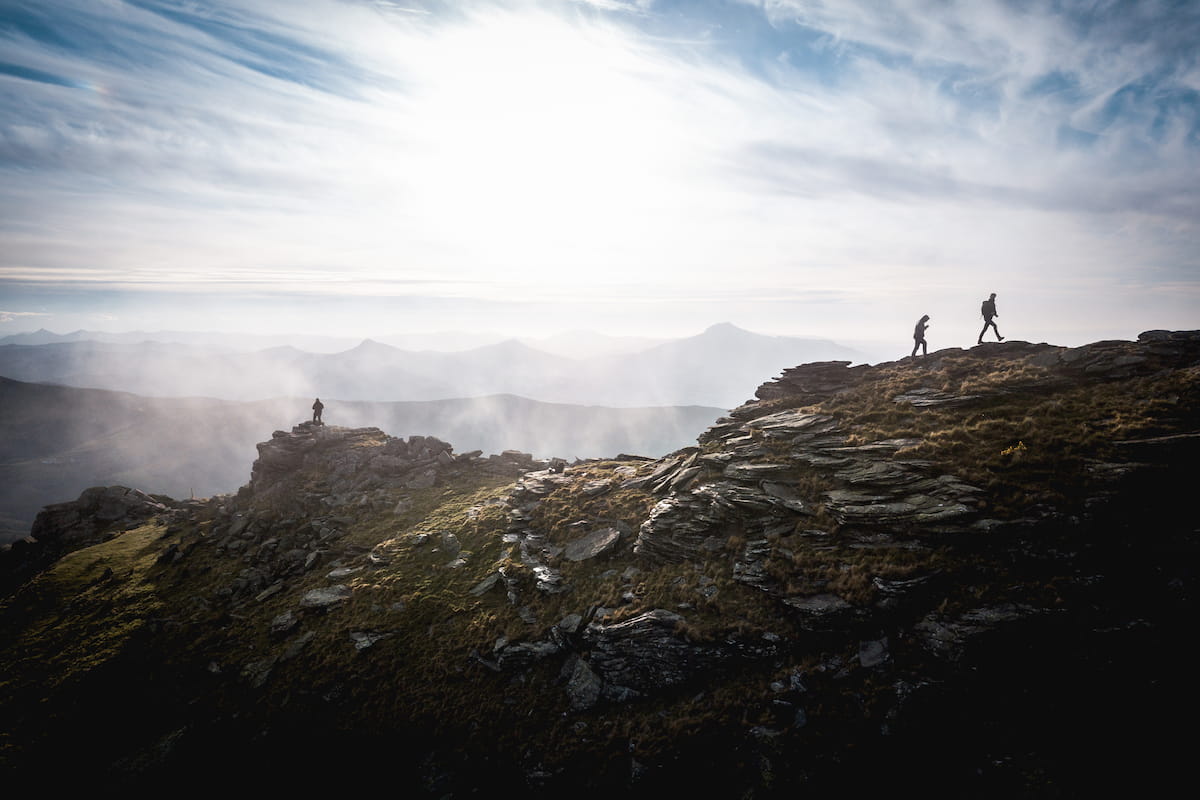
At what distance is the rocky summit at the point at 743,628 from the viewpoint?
1579 centimetres

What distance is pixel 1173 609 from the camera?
15.7 m

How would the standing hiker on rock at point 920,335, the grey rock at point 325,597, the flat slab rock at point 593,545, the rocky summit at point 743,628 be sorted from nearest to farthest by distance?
1. the rocky summit at point 743,628
2. the flat slab rock at point 593,545
3. the grey rock at point 325,597
4. the standing hiker on rock at point 920,335

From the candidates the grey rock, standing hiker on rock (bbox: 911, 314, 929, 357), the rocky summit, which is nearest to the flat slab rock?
the rocky summit

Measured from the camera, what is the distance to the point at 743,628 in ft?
66.9

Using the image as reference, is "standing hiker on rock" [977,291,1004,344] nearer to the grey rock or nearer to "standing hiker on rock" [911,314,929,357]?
"standing hiker on rock" [911,314,929,357]

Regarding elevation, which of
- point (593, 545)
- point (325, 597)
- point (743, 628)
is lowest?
point (325, 597)

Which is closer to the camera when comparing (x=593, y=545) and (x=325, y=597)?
(x=593, y=545)

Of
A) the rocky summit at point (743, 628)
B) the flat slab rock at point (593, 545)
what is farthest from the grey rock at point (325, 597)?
the flat slab rock at point (593, 545)

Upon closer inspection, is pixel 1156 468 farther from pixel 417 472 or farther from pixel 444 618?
pixel 417 472

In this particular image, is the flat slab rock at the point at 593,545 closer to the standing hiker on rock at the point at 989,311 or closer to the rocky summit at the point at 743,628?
the rocky summit at the point at 743,628

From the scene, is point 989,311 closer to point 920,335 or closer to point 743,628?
point 920,335

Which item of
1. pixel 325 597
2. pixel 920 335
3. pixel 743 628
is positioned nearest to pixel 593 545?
pixel 743 628

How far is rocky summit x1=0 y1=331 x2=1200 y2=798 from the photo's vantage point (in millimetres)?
15789

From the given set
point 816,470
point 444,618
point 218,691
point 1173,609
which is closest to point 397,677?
point 444,618
